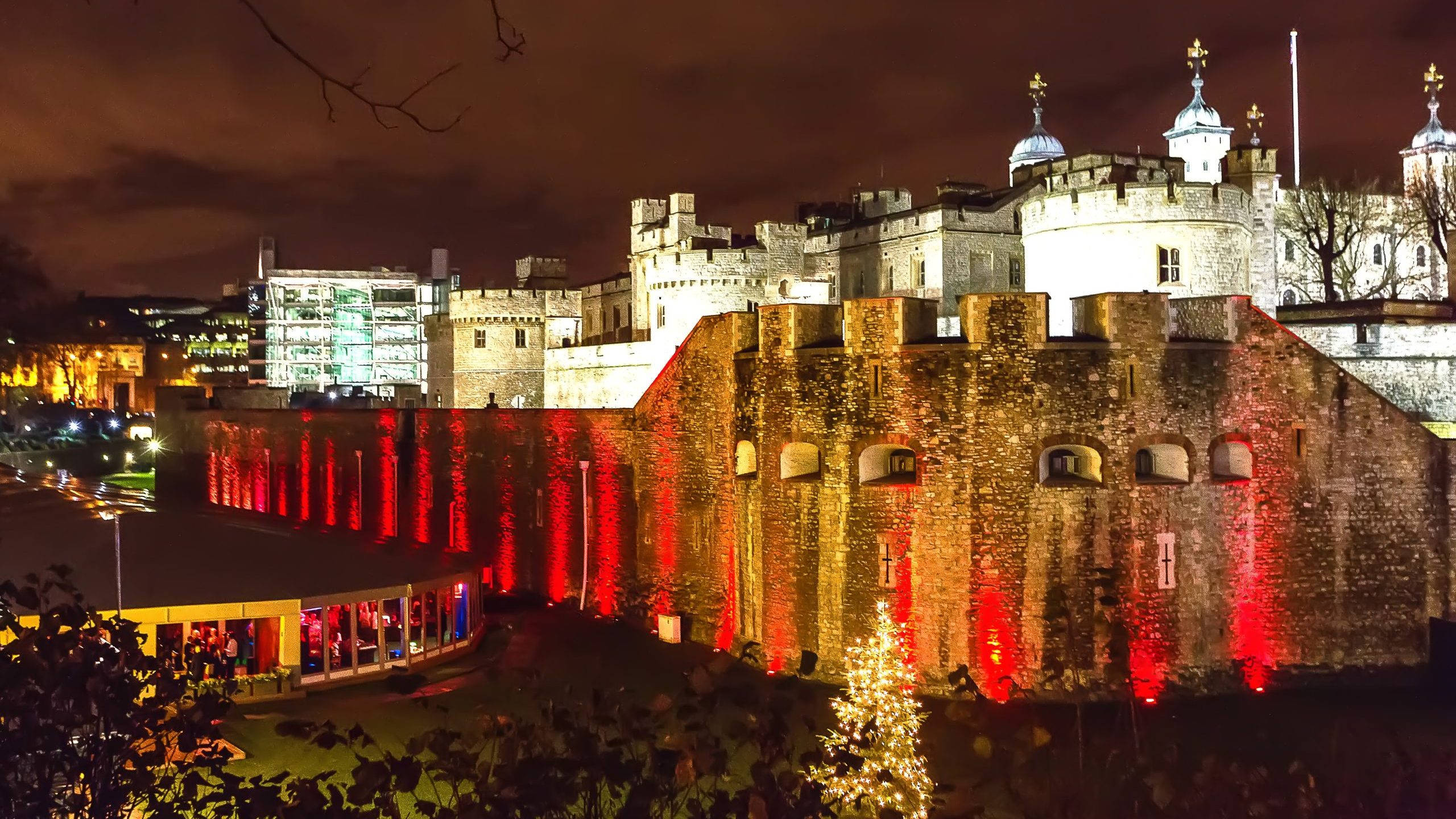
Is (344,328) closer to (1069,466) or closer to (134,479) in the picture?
(134,479)

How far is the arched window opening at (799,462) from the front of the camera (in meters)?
20.3

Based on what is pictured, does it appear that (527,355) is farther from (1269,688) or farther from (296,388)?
(1269,688)

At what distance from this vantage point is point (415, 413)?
105 feet

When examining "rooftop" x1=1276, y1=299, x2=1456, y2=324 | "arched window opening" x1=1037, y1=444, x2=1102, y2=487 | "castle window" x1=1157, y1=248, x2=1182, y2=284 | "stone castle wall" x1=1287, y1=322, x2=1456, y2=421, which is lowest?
"arched window opening" x1=1037, y1=444, x2=1102, y2=487

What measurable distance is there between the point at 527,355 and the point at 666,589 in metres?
29.1

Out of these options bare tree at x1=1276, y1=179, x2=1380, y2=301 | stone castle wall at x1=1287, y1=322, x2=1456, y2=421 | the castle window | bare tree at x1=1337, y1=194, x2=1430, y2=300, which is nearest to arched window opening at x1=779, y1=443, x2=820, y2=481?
the castle window

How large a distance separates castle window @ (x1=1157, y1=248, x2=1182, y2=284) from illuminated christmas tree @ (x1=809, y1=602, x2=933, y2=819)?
43.6 ft

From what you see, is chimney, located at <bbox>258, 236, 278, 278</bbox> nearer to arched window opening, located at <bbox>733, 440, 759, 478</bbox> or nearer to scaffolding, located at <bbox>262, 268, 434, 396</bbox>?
scaffolding, located at <bbox>262, 268, 434, 396</bbox>

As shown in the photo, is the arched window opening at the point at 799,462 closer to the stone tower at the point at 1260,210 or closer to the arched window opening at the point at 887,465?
the arched window opening at the point at 887,465

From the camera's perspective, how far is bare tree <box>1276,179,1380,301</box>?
42875 mm

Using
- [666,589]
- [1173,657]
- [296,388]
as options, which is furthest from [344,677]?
[296,388]

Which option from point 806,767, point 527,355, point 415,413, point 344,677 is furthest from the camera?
point 527,355

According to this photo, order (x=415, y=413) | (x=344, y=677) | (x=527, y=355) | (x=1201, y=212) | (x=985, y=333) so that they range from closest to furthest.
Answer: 1. (x=985, y=333)
2. (x=344, y=677)
3. (x=1201, y=212)
4. (x=415, y=413)
5. (x=527, y=355)

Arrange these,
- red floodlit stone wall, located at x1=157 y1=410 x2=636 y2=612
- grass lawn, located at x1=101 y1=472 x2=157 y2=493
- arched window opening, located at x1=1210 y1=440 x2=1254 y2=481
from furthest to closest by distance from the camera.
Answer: grass lawn, located at x1=101 y1=472 x2=157 y2=493, red floodlit stone wall, located at x1=157 y1=410 x2=636 y2=612, arched window opening, located at x1=1210 y1=440 x2=1254 y2=481
